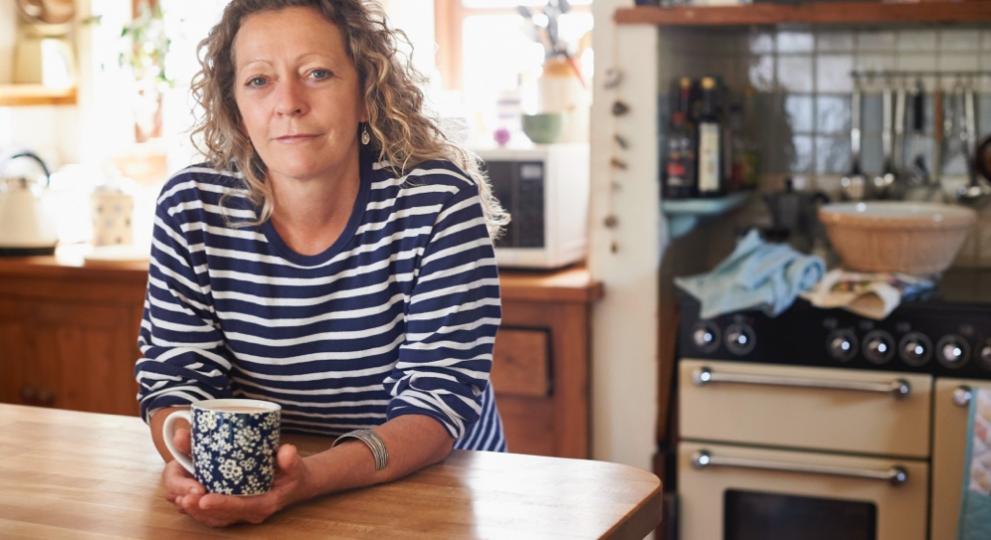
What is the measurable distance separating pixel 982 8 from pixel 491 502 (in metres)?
1.78

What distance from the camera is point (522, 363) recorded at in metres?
2.81

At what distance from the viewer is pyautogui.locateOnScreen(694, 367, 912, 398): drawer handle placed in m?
2.56

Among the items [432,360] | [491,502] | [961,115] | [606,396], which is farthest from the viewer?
[961,115]

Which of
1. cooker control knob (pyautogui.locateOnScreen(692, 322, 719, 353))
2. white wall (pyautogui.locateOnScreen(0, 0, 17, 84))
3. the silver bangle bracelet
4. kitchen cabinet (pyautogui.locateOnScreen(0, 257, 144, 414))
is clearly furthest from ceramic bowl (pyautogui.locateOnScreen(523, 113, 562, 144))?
the silver bangle bracelet

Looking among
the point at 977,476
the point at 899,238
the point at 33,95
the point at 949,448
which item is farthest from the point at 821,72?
the point at 33,95

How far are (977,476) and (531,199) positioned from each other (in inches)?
44.3

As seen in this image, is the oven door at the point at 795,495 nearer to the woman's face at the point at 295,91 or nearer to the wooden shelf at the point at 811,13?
the wooden shelf at the point at 811,13

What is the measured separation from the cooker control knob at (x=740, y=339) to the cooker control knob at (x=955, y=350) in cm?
37

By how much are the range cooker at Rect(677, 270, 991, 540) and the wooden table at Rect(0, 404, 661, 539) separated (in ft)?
4.35

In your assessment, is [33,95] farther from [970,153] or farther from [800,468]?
[970,153]

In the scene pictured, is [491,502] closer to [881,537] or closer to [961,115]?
[881,537]

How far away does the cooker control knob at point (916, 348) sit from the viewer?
255cm

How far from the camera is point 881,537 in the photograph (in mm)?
2627

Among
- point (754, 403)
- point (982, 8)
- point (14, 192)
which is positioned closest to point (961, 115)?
point (982, 8)
